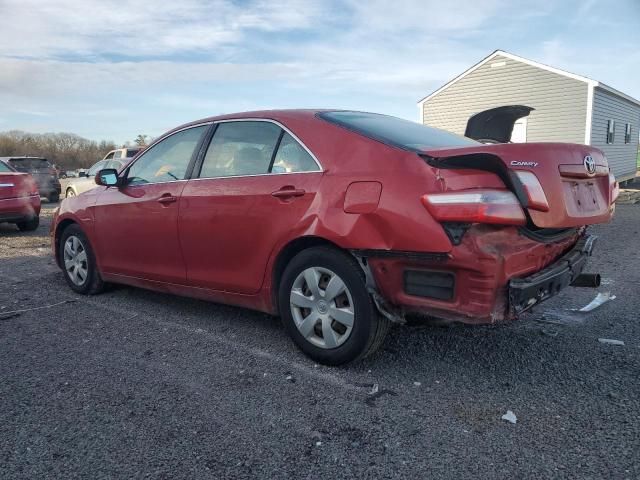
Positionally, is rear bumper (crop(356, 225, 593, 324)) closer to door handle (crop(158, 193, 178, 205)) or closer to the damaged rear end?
the damaged rear end

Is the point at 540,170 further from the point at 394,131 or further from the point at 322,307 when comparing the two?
the point at 322,307

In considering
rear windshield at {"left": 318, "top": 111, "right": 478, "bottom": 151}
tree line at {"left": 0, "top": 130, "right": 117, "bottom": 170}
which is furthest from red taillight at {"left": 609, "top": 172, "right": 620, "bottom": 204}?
tree line at {"left": 0, "top": 130, "right": 117, "bottom": 170}

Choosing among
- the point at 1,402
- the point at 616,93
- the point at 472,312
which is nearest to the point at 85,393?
the point at 1,402

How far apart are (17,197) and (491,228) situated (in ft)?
30.7

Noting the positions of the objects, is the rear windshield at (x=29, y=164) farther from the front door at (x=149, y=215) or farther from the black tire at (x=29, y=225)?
the front door at (x=149, y=215)

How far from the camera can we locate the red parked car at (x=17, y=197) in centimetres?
945

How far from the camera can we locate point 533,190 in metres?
2.68

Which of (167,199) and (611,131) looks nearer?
(167,199)

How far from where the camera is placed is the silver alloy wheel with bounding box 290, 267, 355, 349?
3.15 metres

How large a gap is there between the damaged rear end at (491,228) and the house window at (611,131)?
2016 centimetres

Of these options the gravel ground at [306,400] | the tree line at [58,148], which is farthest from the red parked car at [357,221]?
the tree line at [58,148]

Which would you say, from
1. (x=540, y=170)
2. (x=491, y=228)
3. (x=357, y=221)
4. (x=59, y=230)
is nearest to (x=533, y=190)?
(x=540, y=170)

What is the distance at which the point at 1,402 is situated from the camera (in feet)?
9.70

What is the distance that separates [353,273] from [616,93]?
21221mm
